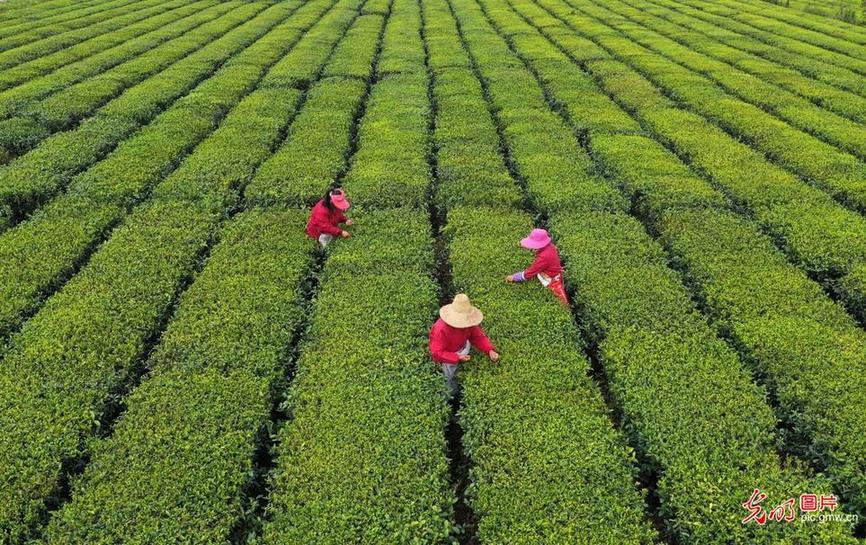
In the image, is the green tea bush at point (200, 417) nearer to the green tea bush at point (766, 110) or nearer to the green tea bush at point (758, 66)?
the green tea bush at point (766, 110)

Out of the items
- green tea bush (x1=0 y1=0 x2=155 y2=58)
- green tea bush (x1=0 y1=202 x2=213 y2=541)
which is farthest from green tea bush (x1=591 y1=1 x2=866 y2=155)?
green tea bush (x1=0 y1=0 x2=155 y2=58)

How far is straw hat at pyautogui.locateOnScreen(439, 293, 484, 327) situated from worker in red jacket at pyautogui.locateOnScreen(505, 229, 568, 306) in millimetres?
2324

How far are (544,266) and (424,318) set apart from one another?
237 centimetres

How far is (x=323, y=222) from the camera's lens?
12.2 metres

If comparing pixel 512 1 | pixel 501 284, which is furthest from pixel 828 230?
pixel 512 1

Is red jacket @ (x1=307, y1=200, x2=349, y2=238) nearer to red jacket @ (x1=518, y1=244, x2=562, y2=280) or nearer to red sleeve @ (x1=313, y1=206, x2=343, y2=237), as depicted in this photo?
red sleeve @ (x1=313, y1=206, x2=343, y2=237)

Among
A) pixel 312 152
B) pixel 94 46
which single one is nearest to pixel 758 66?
pixel 312 152

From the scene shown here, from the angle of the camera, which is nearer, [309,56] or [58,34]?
[309,56]

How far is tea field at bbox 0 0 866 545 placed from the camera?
7094mm

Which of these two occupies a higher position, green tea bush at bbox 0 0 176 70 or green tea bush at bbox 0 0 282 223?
green tea bush at bbox 0 0 176 70

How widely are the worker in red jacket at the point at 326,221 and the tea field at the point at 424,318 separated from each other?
0.38 metres

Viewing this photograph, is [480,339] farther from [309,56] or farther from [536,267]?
[309,56]

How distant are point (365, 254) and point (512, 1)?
132ft

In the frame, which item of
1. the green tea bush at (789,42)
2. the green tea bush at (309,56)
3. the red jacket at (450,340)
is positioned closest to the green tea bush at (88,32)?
the green tea bush at (309,56)
